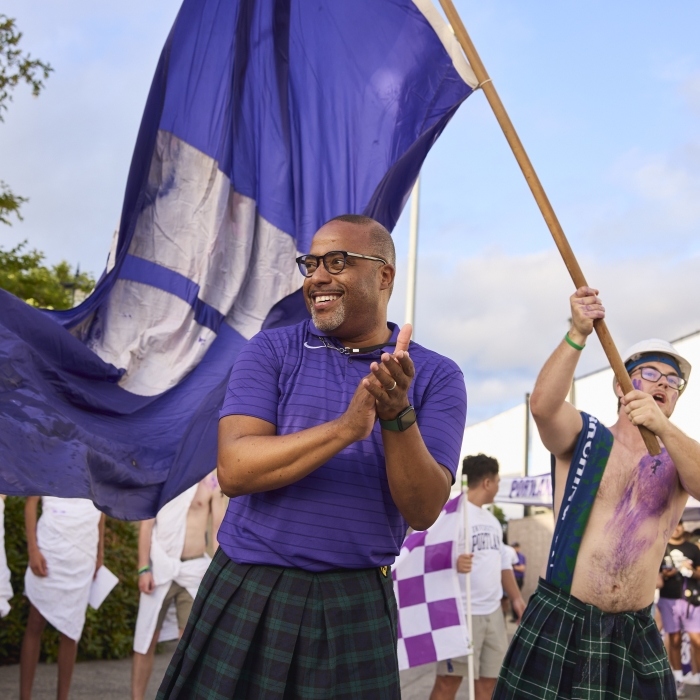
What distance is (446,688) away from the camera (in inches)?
248

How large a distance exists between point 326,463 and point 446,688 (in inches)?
182

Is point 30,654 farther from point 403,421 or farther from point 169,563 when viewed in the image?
point 403,421

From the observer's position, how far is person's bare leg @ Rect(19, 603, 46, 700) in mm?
5832

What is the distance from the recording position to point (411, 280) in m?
13.9

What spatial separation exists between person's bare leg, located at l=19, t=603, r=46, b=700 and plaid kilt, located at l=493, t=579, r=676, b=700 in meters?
3.80

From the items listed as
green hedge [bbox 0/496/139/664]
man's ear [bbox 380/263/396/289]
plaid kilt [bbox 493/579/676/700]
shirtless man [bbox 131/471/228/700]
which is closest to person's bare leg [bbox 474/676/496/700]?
shirtless man [bbox 131/471/228/700]

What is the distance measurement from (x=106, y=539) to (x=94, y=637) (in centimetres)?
99

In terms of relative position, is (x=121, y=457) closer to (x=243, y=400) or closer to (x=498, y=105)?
(x=243, y=400)

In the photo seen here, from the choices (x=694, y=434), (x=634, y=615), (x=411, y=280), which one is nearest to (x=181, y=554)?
(x=634, y=615)

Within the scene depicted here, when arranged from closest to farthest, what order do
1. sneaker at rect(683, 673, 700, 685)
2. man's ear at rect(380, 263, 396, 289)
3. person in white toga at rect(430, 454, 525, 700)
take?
man's ear at rect(380, 263, 396, 289), person in white toga at rect(430, 454, 525, 700), sneaker at rect(683, 673, 700, 685)

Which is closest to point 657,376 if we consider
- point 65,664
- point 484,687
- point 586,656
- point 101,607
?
point 586,656

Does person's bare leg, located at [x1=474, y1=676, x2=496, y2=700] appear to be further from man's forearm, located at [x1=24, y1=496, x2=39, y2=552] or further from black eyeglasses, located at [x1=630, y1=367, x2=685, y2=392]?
black eyeglasses, located at [x1=630, y1=367, x2=685, y2=392]

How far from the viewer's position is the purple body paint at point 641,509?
3.36m

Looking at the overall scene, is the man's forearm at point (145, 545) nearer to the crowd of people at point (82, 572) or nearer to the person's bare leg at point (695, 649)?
the crowd of people at point (82, 572)
